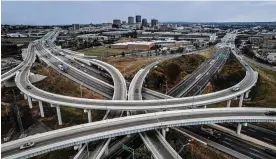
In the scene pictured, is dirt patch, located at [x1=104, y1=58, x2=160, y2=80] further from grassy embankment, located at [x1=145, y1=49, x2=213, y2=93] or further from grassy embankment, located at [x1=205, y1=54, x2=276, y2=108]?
grassy embankment, located at [x1=205, y1=54, x2=276, y2=108]

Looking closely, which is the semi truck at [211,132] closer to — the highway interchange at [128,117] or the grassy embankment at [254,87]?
the highway interchange at [128,117]

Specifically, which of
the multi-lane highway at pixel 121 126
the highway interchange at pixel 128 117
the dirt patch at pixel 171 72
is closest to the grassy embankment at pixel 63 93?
the highway interchange at pixel 128 117

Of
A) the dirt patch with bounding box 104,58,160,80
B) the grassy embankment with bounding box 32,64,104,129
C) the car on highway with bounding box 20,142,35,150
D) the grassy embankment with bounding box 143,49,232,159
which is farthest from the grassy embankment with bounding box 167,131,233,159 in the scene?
the dirt patch with bounding box 104,58,160,80

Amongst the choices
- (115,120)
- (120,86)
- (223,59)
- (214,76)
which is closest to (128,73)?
(120,86)

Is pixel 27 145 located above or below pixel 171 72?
below

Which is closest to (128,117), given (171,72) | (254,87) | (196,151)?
(196,151)

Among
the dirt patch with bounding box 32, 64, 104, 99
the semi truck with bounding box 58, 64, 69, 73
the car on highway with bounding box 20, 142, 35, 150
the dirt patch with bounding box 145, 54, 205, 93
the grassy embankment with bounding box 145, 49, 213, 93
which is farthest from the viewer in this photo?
the semi truck with bounding box 58, 64, 69, 73

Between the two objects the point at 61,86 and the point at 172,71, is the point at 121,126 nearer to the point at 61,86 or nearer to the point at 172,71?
the point at 61,86

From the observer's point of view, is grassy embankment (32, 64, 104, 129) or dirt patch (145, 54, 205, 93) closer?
grassy embankment (32, 64, 104, 129)

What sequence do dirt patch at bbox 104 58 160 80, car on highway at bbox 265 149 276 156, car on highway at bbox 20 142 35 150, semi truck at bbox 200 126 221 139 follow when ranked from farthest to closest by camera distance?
1. dirt patch at bbox 104 58 160 80
2. semi truck at bbox 200 126 221 139
3. car on highway at bbox 265 149 276 156
4. car on highway at bbox 20 142 35 150
